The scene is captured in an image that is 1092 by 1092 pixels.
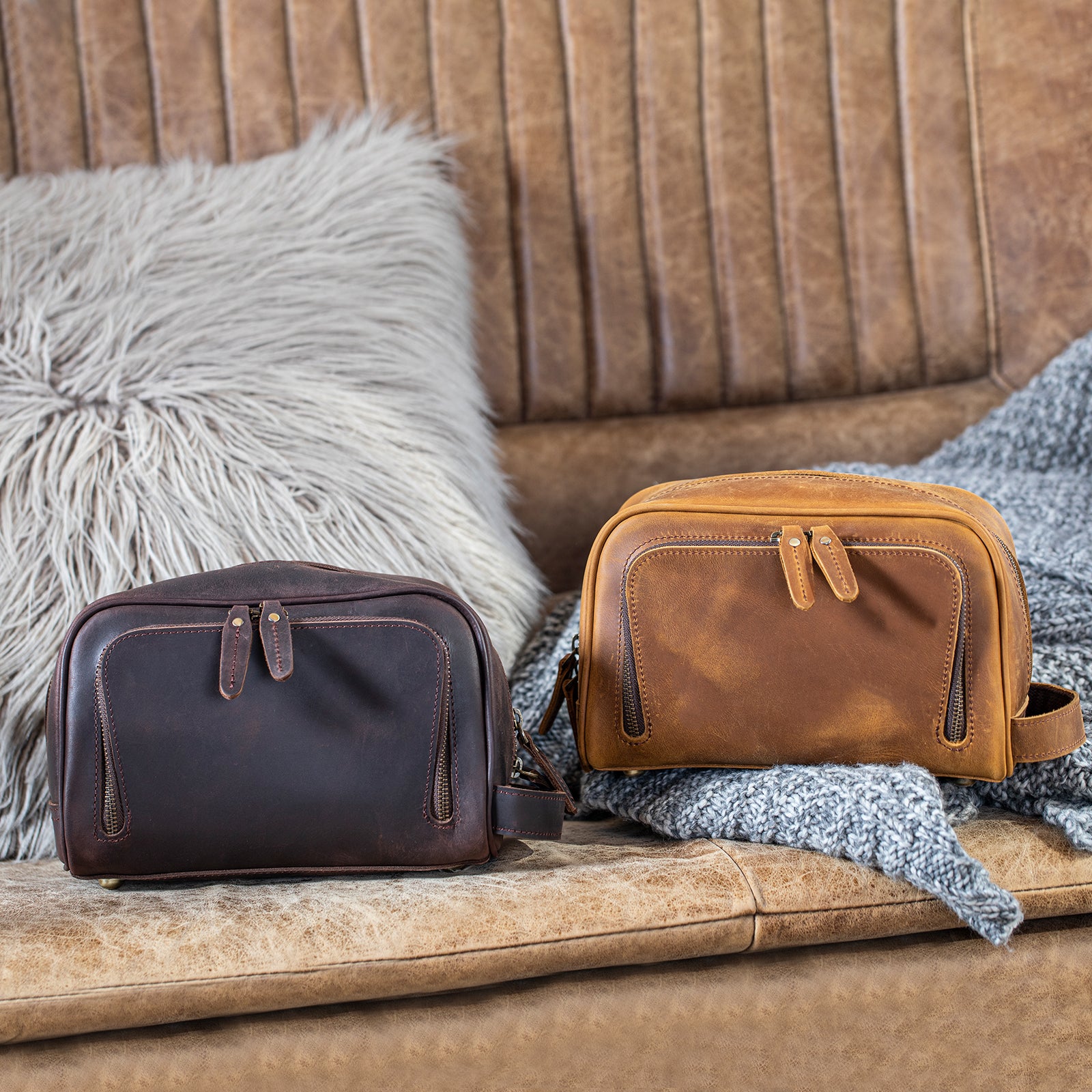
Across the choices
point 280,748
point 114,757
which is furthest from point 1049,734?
point 114,757

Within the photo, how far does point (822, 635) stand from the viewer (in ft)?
2.28

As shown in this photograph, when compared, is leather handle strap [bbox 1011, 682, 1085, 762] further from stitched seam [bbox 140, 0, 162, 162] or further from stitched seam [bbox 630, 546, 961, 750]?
stitched seam [bbox 140, 0, 162, 162]

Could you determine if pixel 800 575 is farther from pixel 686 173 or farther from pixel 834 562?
pixel 686 173

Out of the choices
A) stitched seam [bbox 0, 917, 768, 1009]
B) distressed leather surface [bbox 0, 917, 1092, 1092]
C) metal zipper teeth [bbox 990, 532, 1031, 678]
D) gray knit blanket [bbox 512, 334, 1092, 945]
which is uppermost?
metal zipper teeth [bbox 990, 532, 1031, 678]

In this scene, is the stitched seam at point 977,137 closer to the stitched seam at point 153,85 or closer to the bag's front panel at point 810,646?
the bag's front panel at point 810,646

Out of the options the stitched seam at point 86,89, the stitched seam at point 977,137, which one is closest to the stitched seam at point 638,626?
the stitched seam at point 977,137

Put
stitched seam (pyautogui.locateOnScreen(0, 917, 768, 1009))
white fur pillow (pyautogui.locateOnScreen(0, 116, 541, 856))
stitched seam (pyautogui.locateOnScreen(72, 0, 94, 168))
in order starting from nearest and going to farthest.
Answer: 1. stitched seam (pyautogui.locateOnScreen(0, 917, 768, 1009))
2. white fur pillow (pyautogui.locateOnScreen(0, 116, 541, 856))
3. stitched seam (pyautogui.locateOnScreen(72, 0, 94, 168))

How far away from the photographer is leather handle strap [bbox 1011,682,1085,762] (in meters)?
0.68

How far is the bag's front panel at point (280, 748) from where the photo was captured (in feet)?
2.10

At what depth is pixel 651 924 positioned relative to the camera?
616 millimetres

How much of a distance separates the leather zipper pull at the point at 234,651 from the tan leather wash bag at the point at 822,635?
0.80ft

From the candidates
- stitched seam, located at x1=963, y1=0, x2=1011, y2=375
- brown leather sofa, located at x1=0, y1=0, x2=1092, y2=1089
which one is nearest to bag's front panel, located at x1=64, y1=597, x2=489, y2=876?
brown leather sofa, located at x1=0, y1=0, x2=1092, y2=1089

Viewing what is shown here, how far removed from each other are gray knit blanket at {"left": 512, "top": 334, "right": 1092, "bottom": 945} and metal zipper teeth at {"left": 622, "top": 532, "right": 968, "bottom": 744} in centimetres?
4

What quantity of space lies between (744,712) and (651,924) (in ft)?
0.53
